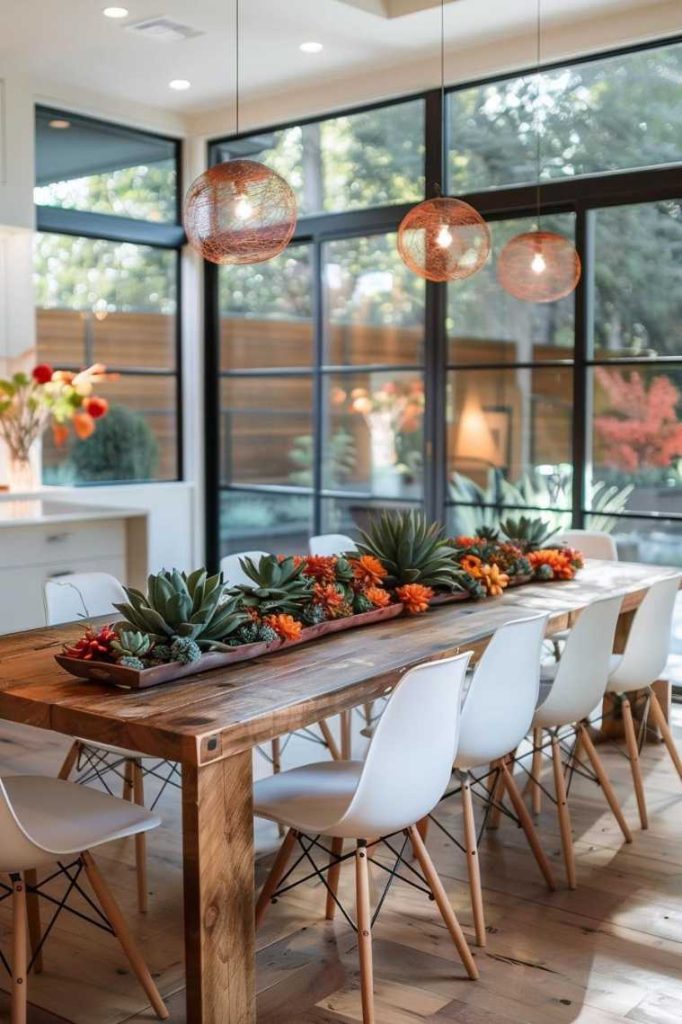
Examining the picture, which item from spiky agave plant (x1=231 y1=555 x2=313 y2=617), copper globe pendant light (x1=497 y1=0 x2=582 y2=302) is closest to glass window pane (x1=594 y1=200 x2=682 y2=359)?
copper globe pendant light (x1=497 y1=0 x2=582 y2=302)

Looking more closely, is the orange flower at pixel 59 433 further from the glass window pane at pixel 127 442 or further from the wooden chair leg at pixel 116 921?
the wooden chair leg at pixel 116 921

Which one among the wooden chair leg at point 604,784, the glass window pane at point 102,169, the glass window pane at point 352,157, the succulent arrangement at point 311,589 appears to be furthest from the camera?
the glass window pane at point 102,169

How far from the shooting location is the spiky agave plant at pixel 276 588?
2.96 m

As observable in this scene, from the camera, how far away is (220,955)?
224cm

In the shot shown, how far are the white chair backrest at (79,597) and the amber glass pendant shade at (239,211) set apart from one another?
1025 millimetres

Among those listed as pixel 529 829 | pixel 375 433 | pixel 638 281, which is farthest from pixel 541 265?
pixel 529 829

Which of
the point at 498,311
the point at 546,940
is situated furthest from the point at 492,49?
the point at 546,940

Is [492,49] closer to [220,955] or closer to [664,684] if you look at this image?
[664,684]

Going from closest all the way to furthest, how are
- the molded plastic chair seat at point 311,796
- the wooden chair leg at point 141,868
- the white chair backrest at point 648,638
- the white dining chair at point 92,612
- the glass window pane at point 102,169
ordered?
1. the molded plastic chair seat at point 311,796
2. the wooden chair leg at point 141,868
3. the white dining chair at point 92,612
4. the white chair backrest at point 648,638
5. the glass window pane at point 102,169

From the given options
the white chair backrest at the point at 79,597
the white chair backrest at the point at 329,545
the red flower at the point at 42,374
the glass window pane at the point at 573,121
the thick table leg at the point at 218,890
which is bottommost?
the thick table leg at the point at 218,890

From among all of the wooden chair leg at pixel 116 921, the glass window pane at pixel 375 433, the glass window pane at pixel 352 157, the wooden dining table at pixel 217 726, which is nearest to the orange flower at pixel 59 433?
the glass window pane at pixel 375 433

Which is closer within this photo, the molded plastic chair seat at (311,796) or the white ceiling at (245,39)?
the molded plastic chair seat at (311,796)

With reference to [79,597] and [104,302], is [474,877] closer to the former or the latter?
[79,597]

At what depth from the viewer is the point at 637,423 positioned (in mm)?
5160
